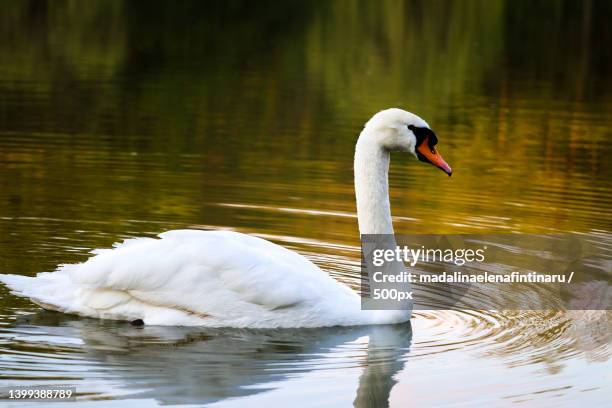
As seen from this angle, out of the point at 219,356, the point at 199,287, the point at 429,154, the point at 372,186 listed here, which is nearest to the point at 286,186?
the point at 372,186

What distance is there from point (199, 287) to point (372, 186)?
5.54 ft

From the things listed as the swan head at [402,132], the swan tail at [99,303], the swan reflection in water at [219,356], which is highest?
the swan head at [402,132]

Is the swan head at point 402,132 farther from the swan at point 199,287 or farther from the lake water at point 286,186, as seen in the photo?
the lake water at point 286,186

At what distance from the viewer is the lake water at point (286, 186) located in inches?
328

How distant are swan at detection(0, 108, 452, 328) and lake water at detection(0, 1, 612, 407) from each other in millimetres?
138

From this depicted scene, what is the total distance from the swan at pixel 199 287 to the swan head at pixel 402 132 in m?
1.23

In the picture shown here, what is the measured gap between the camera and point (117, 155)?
17.9 metres

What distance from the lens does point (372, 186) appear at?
10.2 meters

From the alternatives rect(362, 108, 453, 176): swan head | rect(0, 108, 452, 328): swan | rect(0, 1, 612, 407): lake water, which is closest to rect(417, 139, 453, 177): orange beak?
rect(362, 108, 453, 176): swan head

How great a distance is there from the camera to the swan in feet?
30.9

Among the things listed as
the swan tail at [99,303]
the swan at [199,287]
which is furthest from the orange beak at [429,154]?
the swan tail at [99,303]

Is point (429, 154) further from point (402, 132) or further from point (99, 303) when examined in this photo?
point (99, 303)

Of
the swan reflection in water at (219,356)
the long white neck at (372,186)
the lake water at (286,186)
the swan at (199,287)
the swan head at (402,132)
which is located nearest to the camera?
the swan reflection in water at (219,356)

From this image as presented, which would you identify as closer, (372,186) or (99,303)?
(99,303)
